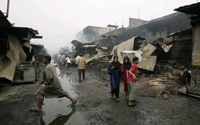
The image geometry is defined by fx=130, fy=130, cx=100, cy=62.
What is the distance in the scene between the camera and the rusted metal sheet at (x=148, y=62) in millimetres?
9070

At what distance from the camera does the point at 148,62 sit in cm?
941

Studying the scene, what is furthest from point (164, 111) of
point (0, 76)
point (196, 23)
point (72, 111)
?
point (0, 76)

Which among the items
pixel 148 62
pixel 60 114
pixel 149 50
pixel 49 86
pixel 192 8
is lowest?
pixel 60 114

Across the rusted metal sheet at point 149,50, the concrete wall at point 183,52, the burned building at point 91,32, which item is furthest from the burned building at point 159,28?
the burned building at point 91,32

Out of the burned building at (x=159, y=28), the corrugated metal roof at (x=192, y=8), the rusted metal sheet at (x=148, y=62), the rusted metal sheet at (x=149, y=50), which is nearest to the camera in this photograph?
the corrugated metal roof at (x=192, y=8)

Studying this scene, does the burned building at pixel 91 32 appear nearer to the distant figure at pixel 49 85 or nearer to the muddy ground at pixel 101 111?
the muddy ground at pixel 101 111

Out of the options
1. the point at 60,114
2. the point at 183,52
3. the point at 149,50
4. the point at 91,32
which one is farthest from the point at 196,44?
the point at 91,32

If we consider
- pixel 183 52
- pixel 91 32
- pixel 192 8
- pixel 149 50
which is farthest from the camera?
pixel 91 32

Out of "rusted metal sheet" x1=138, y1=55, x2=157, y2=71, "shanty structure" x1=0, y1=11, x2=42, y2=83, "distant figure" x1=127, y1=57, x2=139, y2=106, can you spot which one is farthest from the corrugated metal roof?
"shanty structure" x1=0, y1=11, x2=42, y2=83

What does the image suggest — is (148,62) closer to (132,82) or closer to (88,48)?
(132,82)

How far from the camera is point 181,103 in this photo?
14.6 feet

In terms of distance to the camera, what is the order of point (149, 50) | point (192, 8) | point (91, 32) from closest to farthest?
1. point (192, 8)
2. point (149, 50)
3. point (91, 32)

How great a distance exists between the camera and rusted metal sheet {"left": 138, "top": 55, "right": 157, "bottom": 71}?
29.8 feet

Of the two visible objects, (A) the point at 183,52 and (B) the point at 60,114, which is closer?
(B) the point at 60,114
